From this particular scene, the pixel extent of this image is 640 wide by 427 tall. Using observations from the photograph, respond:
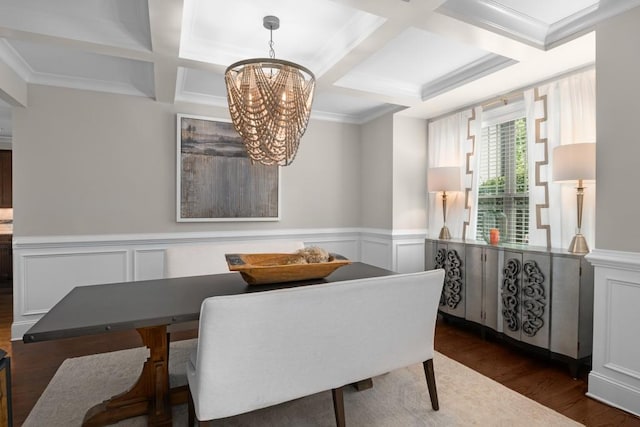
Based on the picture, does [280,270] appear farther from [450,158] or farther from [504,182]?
[450,158]

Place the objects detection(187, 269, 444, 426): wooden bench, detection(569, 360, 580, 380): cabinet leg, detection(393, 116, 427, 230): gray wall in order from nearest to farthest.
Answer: detection(187, 269, 444, 426): wooden bench < detection(569, 360, 580, 380): cabinet leg < detection(393, 116, 427, 230): gray wall

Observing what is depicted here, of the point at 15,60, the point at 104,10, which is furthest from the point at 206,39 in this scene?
the point at 15,60

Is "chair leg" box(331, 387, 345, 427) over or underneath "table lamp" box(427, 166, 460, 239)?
underneath

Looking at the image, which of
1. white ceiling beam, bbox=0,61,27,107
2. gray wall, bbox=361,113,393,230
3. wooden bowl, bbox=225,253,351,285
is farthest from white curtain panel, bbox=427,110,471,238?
white ceiling beam, bbox=0,61,27,107

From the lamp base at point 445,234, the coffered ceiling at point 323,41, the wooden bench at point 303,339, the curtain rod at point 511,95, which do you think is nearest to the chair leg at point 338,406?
the wooden bench at point 303,339

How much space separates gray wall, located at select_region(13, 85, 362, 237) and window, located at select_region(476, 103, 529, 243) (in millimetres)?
2561

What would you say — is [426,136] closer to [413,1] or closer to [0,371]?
[413,1]

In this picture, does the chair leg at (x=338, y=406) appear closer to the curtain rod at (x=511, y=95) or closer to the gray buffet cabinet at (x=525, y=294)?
the gray buffet cabinet at (x=525, y=294)

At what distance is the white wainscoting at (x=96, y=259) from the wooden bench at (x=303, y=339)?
223 cm

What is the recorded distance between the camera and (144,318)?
1441 millimetres

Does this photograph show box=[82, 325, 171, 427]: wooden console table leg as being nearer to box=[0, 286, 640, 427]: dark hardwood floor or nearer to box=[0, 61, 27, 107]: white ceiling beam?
box=[0, 286, 640, 427]: dark hardwood floor

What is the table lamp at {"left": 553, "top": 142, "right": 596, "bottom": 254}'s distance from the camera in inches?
91.9

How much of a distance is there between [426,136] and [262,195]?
2.13 meters

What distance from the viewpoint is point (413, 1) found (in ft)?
5.98
